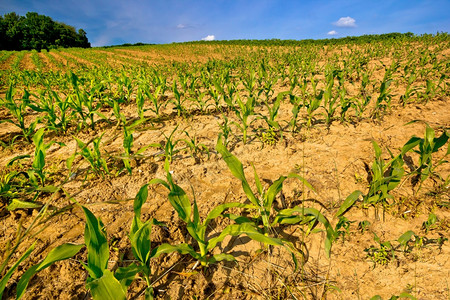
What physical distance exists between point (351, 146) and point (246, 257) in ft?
6.17

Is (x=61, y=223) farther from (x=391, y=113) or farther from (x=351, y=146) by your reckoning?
(x=391, y=113)

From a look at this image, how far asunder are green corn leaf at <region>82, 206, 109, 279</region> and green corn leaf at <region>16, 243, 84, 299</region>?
0.16 feet

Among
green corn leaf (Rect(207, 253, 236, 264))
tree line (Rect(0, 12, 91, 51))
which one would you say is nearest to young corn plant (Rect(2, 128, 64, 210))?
green corn leaf (Rect(207, 253, 236, 264))

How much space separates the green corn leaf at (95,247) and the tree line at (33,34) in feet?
181

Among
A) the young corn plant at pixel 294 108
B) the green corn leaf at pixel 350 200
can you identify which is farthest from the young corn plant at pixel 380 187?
the young corn plant at pixel 294 108

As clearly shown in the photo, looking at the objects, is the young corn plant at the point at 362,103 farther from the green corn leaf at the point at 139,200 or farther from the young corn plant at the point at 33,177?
the young corn plant at the point at 33,177

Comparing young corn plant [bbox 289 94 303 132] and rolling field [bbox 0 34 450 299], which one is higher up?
young corn plant [bbox 289 94 303 132]

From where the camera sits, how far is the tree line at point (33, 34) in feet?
135

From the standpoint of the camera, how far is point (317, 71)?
21.9 feet

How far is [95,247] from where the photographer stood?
928 millimetres

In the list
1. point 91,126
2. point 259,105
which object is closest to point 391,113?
point 259,105

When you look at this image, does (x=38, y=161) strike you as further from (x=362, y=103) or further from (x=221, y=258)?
(x=362, y=103)

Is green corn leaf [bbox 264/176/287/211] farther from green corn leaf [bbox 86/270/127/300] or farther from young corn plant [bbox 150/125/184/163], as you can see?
green corn leaf [bbox 86/270/127/300]

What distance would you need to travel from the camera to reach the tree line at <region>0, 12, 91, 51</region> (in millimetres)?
41281
